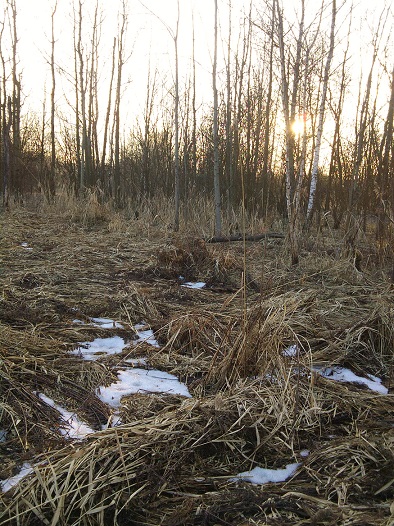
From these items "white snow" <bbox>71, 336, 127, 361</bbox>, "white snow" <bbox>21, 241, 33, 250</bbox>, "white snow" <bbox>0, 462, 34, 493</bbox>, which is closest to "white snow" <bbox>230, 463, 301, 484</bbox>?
"white snow" <bbox>0, 462, 34, 493</bbox>

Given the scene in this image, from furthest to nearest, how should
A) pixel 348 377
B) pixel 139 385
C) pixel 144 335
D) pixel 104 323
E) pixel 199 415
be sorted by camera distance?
pixel 104 323 < pixel 144 335 < pixel 348 377 < pixel 139 385 < pixel 199 415

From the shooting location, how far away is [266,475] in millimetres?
1332

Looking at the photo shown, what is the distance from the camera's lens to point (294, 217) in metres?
4.59


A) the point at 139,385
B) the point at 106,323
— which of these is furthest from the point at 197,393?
the point at 106,323

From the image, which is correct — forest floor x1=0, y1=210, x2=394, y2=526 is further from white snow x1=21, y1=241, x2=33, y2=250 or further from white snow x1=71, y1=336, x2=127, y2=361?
white snow x1=21, y1=241, x2=33, y2=250

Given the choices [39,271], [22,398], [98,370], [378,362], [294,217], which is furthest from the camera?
[294,217]

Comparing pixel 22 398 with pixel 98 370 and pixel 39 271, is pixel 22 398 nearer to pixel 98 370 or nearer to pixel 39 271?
pixel 98 370

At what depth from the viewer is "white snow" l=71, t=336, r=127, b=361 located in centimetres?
224

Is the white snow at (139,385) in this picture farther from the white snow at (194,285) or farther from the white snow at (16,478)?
the white snow at (194,285)

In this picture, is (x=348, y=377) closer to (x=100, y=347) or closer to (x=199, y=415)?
(x=199, y=415)

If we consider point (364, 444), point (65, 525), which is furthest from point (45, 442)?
point (364, 444)

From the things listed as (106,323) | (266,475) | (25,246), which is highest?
(25,246)

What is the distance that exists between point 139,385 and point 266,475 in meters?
0.83

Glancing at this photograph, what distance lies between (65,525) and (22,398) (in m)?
0.72
